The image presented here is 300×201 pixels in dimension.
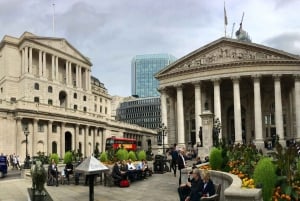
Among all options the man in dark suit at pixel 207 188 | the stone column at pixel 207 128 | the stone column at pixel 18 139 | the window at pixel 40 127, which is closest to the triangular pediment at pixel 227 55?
the window at pixel 40 127

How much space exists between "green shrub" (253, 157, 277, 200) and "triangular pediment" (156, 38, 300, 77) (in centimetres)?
5486

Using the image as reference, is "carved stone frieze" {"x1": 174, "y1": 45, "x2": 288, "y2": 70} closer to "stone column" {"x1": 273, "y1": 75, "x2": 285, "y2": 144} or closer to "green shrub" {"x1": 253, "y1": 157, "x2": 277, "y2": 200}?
"stone column" {"x1": 273, "y1": 75, "x2": 285, "y2": 144}

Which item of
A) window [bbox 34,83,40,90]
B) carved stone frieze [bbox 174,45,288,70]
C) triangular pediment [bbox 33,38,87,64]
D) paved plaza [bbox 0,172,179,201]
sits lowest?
paved plaza [bbox 0,172,179,201]

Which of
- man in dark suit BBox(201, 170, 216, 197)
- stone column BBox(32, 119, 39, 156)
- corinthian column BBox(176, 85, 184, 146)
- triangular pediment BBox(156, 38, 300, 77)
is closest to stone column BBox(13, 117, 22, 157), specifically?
stone column BBox(32, 119, 39, 156)

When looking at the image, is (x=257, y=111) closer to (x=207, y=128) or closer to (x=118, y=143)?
(x=118, y=143)

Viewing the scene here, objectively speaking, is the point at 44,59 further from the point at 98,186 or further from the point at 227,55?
the point at 98,186

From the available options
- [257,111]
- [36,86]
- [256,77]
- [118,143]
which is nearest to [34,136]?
[118,143]

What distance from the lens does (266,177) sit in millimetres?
10773

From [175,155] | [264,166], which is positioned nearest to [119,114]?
[175,155]

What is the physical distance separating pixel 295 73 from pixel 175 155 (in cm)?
4281

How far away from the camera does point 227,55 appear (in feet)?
218

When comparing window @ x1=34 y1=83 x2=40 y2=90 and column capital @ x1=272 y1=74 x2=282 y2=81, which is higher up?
window @ x1=34 y1=83 x2=40 y2=90

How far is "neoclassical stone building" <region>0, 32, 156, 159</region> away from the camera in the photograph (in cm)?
6256

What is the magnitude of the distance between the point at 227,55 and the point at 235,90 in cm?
620
